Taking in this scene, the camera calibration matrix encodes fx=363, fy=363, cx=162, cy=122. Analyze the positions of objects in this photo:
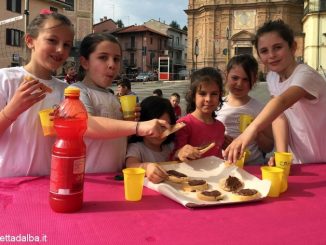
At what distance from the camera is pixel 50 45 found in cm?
220

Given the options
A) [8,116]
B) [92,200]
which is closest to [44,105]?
[8,116]

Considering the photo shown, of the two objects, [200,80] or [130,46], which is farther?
[130,46]

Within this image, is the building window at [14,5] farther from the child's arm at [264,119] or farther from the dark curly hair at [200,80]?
the child's arm at [264,119]

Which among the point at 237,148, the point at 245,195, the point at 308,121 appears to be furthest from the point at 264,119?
the point at 308,121

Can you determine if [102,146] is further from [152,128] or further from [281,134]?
[281,134]

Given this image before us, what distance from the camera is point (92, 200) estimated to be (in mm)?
1626

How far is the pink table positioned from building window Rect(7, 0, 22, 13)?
29884 mm

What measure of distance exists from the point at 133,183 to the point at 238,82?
6.68 feet

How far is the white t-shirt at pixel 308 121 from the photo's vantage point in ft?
7.96

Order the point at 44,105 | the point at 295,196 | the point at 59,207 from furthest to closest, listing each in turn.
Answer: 1. the point at 44,105
2. the point at 295,196
3. the point at 59,207

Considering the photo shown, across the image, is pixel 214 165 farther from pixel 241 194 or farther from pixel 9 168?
pixel 9 168

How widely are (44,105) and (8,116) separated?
0.41 metres

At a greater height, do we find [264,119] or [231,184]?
[264,119]

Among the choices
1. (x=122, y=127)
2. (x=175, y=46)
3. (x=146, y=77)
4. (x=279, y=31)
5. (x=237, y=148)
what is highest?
(x=175, y=46)
